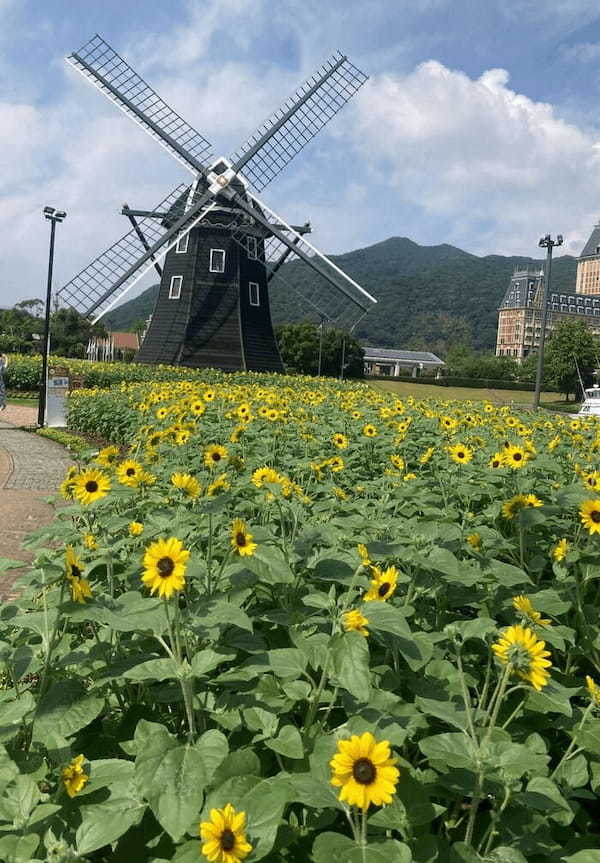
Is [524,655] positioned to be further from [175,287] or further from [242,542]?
[175,287]

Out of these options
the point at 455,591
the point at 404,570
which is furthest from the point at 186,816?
the point at 404,570

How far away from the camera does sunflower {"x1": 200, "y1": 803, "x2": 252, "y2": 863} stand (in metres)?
1.23

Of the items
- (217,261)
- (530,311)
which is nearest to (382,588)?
(217,261)

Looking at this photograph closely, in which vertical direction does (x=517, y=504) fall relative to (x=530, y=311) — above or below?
below

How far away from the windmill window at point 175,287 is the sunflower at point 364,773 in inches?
1085

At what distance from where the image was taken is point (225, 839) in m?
1.24

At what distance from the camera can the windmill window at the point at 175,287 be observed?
27.8m

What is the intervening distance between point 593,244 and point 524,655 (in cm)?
18385

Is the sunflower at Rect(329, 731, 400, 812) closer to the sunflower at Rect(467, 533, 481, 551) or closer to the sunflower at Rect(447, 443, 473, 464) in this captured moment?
the sunflower at Rect(467, 533, 481, 551)

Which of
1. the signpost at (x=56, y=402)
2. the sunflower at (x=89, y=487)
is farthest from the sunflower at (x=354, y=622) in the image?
the signpost at (x=56, y=402)

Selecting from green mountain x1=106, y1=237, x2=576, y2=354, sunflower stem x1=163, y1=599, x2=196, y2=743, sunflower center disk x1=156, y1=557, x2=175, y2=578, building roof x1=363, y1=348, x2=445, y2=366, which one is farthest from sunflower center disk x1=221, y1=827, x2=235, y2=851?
green mountain x1=106, y1=237, x2=576, y2=354

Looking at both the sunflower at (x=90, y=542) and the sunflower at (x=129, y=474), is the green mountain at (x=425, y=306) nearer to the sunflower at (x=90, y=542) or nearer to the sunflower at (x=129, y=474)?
the sunflower at (x=129, y=474)

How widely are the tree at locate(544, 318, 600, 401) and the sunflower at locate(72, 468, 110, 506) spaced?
196 feet

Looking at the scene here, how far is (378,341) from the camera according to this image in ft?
504
